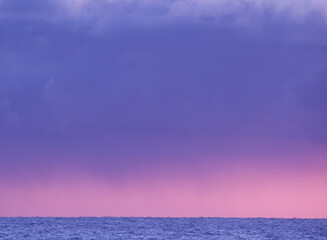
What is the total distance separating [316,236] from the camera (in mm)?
70562

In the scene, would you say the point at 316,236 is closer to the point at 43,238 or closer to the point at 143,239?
the point at 143,239

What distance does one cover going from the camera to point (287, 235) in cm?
7031

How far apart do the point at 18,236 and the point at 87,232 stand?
10.7 metres

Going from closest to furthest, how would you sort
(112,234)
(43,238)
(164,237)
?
1. (43,238)
2. (164,237)
3. (112,234)

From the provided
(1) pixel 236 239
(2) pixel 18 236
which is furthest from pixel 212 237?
(2) pixel 18 236

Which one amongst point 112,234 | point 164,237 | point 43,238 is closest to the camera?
point 43,238

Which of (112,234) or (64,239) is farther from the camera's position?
(112,234)

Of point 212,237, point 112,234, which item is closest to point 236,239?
point 212,237

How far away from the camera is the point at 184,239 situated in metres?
63.9

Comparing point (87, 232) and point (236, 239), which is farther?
point (87, 232)

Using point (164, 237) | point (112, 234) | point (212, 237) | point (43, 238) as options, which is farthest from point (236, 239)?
point (43, 238)

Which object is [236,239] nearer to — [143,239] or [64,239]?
[143,239]

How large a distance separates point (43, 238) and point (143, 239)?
377 inches

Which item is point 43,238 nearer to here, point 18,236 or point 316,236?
point 18,236
